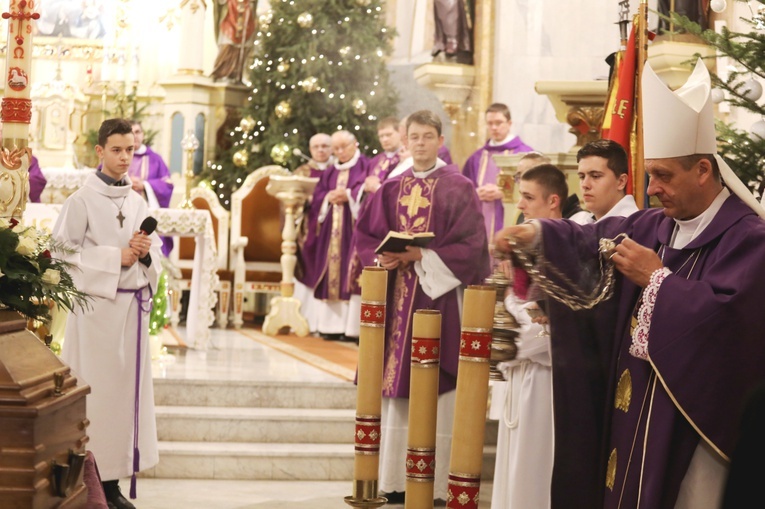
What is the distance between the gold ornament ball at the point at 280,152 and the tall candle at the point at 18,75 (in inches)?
247

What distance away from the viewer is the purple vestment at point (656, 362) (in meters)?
3.12

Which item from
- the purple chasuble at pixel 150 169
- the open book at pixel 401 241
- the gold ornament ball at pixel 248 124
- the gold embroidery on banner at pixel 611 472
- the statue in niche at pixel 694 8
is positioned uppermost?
the statue in niche at pixel 694 8

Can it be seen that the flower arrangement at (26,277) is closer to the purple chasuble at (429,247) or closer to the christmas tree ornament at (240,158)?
the purple chasuble at (429,247)

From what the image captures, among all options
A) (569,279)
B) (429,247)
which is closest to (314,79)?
(429,247)

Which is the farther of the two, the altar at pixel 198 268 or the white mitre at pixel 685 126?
the altar at pixel 198 268

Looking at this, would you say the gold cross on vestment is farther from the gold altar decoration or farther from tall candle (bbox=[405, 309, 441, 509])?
tall candle (bbox=[405, 309, 441, 509])

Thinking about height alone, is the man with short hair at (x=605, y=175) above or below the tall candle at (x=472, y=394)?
above

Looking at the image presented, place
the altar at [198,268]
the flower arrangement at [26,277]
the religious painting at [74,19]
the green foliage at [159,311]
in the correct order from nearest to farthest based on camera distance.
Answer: the flower arrangement at [26,277] < the green foliage at [159,311] < the altar at [198,268] < the religious painting at [74,19]

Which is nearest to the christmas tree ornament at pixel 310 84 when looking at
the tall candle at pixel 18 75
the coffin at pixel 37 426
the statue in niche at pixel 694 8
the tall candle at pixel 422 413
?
the statue in niche at pixel 694 8

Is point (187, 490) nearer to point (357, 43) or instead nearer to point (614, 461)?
point (614, 461)

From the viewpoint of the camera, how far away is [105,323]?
551cm

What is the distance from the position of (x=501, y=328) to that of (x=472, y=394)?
297 millimetres

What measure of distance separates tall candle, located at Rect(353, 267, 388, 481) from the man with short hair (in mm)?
1192

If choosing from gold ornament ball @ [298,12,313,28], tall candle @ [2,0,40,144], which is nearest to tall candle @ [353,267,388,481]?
tall candle @ [2,0,40,144]
